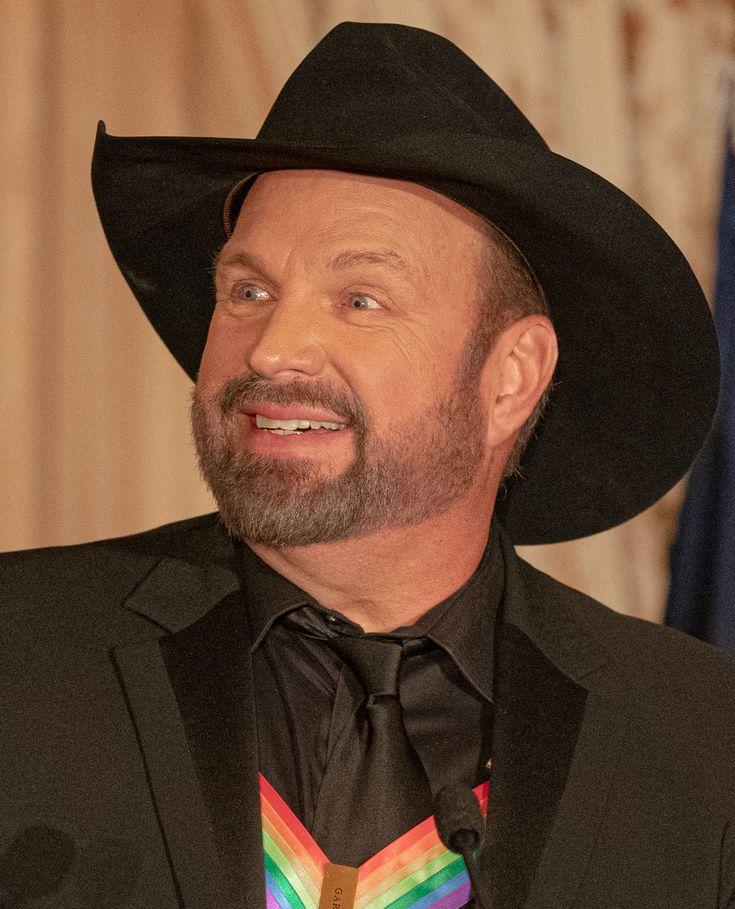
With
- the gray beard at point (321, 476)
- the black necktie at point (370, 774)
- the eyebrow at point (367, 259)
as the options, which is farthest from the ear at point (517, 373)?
the black necktie at point (370, 774)

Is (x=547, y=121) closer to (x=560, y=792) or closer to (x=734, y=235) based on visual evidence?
(x=734, y=235)

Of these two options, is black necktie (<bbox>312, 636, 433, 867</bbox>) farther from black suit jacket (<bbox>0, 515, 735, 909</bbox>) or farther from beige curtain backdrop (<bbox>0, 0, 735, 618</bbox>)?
beige curtain backdrop (<bbox>0, 0, 735, 618</bbox>)

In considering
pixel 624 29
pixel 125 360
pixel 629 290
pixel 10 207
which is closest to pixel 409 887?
pixel 629 290

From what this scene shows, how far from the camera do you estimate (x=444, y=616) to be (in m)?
2.30

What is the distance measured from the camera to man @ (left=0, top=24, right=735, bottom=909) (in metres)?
1.97

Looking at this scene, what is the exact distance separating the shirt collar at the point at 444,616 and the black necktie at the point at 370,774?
75 mm

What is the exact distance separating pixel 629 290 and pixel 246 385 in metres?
0.73

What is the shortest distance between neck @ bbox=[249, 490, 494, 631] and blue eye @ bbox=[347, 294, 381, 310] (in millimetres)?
375

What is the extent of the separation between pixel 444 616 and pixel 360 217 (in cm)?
70

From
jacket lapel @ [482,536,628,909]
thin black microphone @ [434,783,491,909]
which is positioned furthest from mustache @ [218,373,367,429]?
thin black microphone @ [434,783,491,909]

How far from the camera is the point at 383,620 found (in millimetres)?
2307

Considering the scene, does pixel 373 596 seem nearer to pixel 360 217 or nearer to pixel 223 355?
pixel 223 355

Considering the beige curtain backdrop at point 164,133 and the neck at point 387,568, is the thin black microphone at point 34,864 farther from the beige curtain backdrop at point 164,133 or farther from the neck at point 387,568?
the beige curtain backdrop at point 164,133

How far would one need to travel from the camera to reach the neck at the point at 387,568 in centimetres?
223
